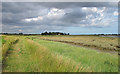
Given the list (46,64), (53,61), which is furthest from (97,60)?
(46,64)

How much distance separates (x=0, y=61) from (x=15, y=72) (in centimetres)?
247

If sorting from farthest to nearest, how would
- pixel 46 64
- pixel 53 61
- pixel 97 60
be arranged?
pixel 97 60 < pixel 53 61 < pixel 46 64

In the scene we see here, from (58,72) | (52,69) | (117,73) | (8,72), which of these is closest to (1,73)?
(8,72)

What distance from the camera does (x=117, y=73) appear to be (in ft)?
20.0

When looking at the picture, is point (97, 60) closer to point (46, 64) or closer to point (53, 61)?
point (53, 61)

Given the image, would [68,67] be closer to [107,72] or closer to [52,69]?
[52,69]

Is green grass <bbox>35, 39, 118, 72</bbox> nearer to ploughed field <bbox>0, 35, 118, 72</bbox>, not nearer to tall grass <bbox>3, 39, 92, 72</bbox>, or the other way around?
ploughed field <bbox>0, 35, 118, 72</bbox>

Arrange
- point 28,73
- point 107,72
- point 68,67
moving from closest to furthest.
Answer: point 68,67 → point 28,73 → point 107,72


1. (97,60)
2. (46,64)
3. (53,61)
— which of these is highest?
(53,61)

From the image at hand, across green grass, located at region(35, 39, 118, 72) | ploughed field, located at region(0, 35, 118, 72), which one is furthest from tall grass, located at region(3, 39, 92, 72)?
green grass, located at region(35, 39, 118, 72)

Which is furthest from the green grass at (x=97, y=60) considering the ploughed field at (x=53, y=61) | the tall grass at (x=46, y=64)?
the tall grass at (x=46, y=64)

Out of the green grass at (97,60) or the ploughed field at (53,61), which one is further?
the green grass at (97,60)

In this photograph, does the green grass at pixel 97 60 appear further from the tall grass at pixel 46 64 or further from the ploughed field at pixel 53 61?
the tall grass at pixel 46 64

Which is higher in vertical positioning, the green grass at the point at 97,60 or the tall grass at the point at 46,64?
the tall grass at the point at 46,64
